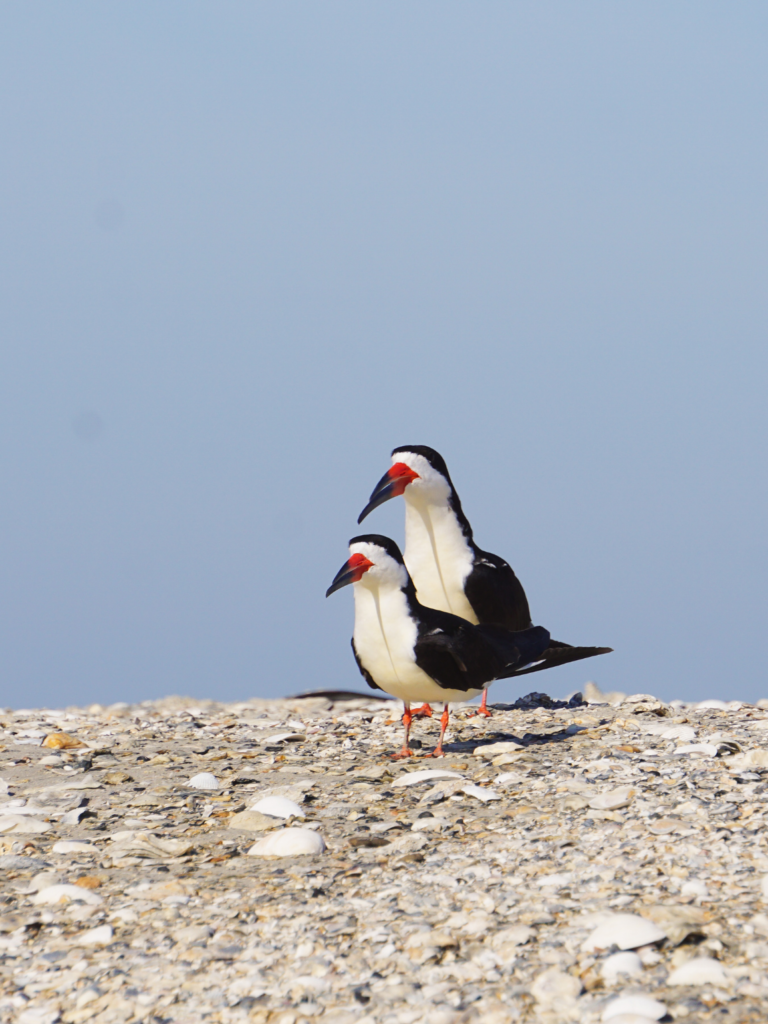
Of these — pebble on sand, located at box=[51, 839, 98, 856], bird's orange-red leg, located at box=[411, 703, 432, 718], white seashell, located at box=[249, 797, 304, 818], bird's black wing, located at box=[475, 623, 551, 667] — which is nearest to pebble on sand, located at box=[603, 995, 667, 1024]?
white seashell, located at box=[249, 797, 304, 818]

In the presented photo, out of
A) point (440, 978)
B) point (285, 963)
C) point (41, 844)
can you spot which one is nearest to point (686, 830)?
point (440, 978)

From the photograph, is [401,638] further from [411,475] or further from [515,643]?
[411,475]

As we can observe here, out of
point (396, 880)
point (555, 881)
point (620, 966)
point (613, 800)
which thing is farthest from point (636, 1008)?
point (613, 800)

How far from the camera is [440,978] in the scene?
3711 mm

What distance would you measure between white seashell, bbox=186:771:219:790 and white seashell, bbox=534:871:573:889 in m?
2.53

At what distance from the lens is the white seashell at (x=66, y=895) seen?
4691 millimetres

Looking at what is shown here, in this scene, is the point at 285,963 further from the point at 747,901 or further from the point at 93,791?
the point at 93,791

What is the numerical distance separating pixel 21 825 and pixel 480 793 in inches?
93.3

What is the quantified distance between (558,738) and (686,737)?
0.81 metres

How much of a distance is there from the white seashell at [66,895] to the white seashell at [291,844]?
2.54 feet

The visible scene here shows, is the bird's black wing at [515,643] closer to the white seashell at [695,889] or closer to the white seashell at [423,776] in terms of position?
the white seashell at [423,776]

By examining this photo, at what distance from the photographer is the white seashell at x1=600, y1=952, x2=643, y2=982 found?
11.8 feet

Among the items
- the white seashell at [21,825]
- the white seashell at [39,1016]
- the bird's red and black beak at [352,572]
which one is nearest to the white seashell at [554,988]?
the white seashell at [39,1016]

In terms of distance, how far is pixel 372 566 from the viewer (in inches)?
244
